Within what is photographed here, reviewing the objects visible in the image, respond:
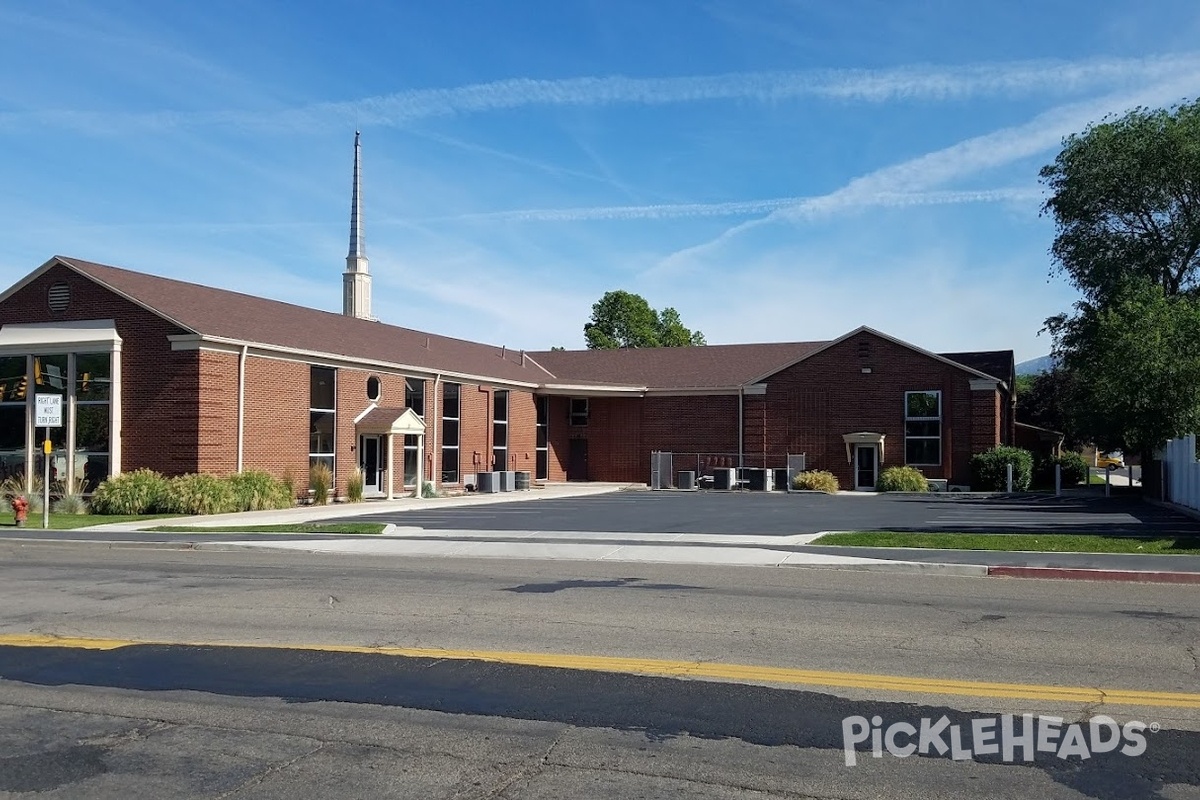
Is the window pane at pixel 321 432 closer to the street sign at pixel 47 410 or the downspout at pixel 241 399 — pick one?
the downspout at pixel 241 399

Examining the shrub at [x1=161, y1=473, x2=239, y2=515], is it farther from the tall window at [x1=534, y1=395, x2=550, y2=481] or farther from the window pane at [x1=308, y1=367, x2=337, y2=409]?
the tall window at [x1=534, y1=395, x2=550, y2=481]

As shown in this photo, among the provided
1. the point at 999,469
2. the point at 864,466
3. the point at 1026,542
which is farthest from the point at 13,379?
the point at 999,469

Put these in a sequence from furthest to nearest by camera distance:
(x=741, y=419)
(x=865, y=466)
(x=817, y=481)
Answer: (x=741, y=419) → (x=865, y=466) → (x=817, y=481)

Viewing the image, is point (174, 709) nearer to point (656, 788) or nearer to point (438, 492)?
point (656, 788)

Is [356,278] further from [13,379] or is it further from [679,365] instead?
[13,379]

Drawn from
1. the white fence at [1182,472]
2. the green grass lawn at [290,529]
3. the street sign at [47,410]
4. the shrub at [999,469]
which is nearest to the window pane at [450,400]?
the green grass lawn at [290,529]

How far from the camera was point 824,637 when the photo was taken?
10125mm

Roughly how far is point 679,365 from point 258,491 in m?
25.4

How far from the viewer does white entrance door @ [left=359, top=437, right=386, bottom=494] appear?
35.9 meters

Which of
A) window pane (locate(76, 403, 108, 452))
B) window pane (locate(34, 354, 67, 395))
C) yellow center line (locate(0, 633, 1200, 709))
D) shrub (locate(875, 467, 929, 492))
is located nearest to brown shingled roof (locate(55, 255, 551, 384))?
window pane (locate(34, 354, 67, 395))

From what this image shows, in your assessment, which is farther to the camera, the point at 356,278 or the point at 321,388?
the point at 356,278

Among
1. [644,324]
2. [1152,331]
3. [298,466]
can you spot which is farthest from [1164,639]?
[644,324]

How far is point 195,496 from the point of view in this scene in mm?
27953

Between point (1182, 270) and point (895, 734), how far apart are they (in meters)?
43.7
